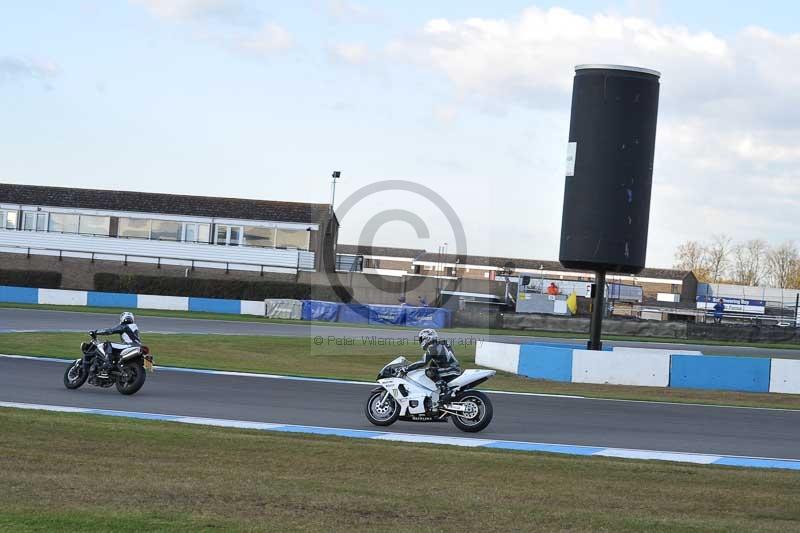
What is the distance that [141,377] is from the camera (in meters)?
17.1

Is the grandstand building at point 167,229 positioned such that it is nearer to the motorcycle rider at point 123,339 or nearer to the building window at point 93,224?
the building window at point 93,224

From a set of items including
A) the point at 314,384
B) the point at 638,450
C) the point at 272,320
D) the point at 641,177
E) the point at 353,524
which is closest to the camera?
the point at 353,524

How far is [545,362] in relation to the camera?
24188 millimetres

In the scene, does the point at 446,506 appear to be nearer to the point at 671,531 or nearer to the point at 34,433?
the point at 671,531

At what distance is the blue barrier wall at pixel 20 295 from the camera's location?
45.6 metres

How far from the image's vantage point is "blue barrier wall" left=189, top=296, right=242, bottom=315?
46969 mm

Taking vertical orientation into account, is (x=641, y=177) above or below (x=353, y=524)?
above

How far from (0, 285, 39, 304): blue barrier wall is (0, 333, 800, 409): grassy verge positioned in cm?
1719

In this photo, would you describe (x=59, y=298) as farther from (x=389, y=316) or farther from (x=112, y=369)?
(x=112, y=369)

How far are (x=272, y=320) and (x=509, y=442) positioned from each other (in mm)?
31228

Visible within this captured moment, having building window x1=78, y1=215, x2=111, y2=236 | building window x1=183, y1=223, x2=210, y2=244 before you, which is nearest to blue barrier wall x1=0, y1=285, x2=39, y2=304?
building window x1=78, y1=215, x2=111, y2=236

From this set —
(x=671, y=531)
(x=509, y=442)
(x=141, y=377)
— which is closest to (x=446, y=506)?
(x=671, y=531)

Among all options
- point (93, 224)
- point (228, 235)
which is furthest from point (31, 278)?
point (228, 235)

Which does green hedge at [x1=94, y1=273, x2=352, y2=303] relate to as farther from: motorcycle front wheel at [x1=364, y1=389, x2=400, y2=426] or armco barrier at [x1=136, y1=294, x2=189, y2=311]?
motorcycle front wheel at [x1=364, y1=389, x2=400, y2=426]
